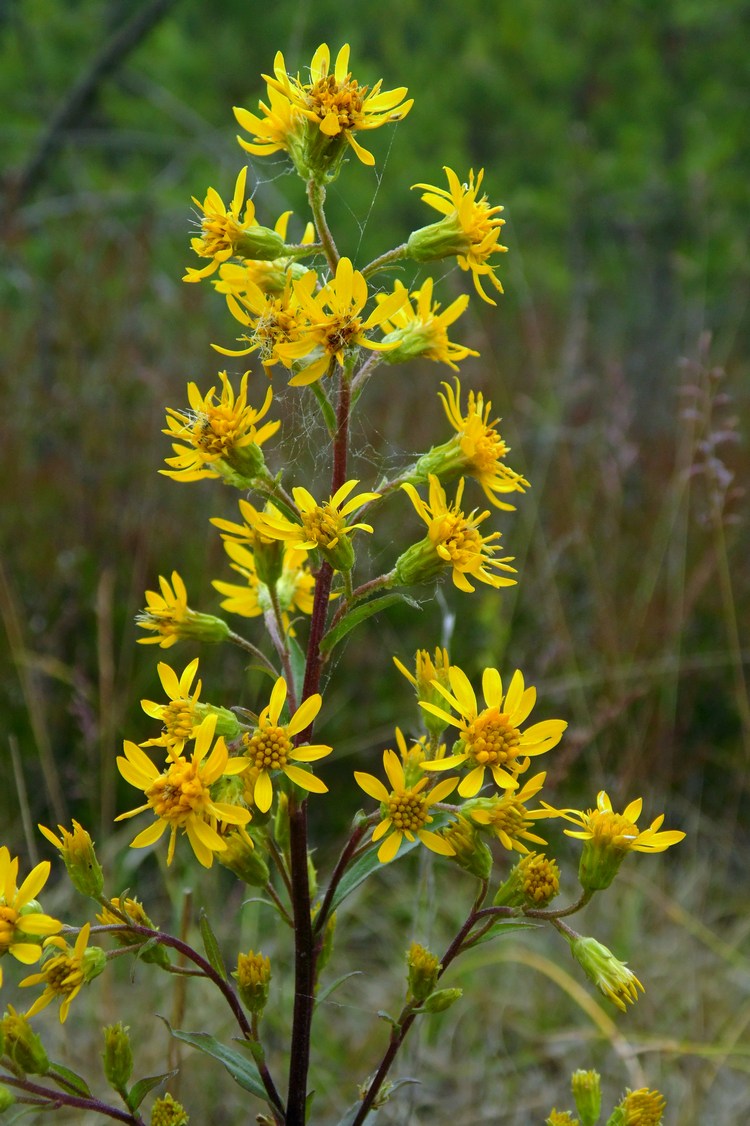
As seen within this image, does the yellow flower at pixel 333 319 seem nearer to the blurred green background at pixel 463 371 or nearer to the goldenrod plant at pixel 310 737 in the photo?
the goldenrod plant at pixel 310 737

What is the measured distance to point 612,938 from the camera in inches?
140

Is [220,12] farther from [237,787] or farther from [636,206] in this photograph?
[237,787]

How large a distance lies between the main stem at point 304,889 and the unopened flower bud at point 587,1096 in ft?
1.40

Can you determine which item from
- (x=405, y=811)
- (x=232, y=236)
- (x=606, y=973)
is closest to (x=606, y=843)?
(x=606, y=973)

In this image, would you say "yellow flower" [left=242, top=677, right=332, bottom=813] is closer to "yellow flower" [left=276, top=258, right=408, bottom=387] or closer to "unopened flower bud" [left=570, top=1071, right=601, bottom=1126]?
"yellow flower" [left=276, top=258, right=408, bottom=387]

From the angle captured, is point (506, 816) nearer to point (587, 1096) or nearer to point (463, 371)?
point (587, 1096)

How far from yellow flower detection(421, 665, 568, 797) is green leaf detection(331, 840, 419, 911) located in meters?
0.14

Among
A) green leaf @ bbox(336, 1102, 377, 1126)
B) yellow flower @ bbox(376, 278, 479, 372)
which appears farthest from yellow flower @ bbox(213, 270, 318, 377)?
green leaf @ bbox(336, 1102, 377, 1126)

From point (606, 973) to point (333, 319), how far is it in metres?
0.99

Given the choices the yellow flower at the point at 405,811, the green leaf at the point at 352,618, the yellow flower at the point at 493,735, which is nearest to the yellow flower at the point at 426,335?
the green leaf at the point at 352,618

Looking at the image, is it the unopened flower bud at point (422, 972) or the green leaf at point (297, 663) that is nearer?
the unopened flower bud at point (422, 972)

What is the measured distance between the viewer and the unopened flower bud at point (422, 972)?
1345 millimetres

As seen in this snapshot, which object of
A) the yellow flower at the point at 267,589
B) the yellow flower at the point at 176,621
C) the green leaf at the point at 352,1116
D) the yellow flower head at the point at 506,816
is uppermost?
the yellow flower at the point at 267,589

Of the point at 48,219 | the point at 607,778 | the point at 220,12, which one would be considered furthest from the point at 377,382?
the point at 220,12
